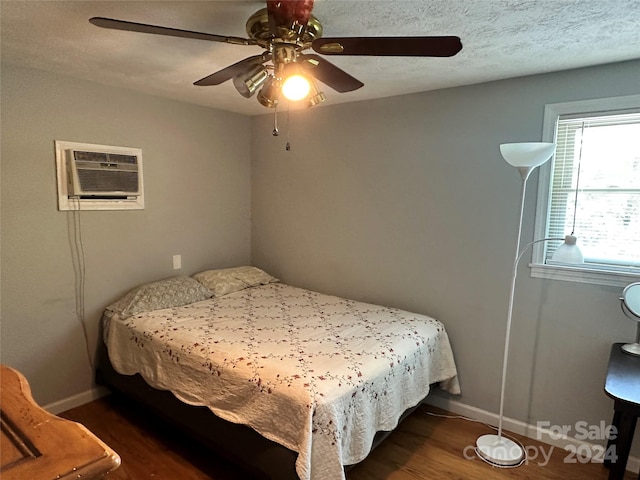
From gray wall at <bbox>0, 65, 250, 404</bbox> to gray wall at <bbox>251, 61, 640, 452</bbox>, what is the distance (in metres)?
0.86

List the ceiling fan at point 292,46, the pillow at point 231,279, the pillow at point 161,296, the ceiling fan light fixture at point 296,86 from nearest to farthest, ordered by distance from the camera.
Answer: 1. the ceiling fan at point 292,46
2. the ceiling fan light fixture at point 296,86
3. the pillow at point 161,296
4. the pillow at point 231,279

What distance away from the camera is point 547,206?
2352 mm

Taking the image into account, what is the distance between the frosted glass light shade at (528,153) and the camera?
1993 mm

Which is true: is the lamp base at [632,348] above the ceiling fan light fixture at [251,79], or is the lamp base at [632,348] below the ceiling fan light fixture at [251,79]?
below

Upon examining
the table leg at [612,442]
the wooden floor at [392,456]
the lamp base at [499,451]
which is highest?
the table leg at [612,442]

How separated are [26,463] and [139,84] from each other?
2613 millimetres

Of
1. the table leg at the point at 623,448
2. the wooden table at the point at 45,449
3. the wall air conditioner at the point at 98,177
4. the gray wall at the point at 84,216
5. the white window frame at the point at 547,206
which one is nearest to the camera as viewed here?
the wooden table at the point at 45,449

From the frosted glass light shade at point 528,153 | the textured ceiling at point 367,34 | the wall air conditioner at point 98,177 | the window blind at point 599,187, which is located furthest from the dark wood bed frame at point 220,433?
the textured ceiling at point 367,34

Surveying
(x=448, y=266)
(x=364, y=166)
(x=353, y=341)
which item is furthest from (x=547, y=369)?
(x=364, y=166)

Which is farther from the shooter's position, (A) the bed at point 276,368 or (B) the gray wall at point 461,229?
(B) the gray wall at point 461,229

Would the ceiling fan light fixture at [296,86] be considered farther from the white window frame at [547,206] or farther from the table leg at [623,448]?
the table leg at [623,448]

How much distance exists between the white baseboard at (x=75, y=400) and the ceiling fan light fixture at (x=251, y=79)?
8.36 ft

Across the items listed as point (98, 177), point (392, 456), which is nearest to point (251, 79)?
point (98, 177)

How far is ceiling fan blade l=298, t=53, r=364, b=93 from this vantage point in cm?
154
